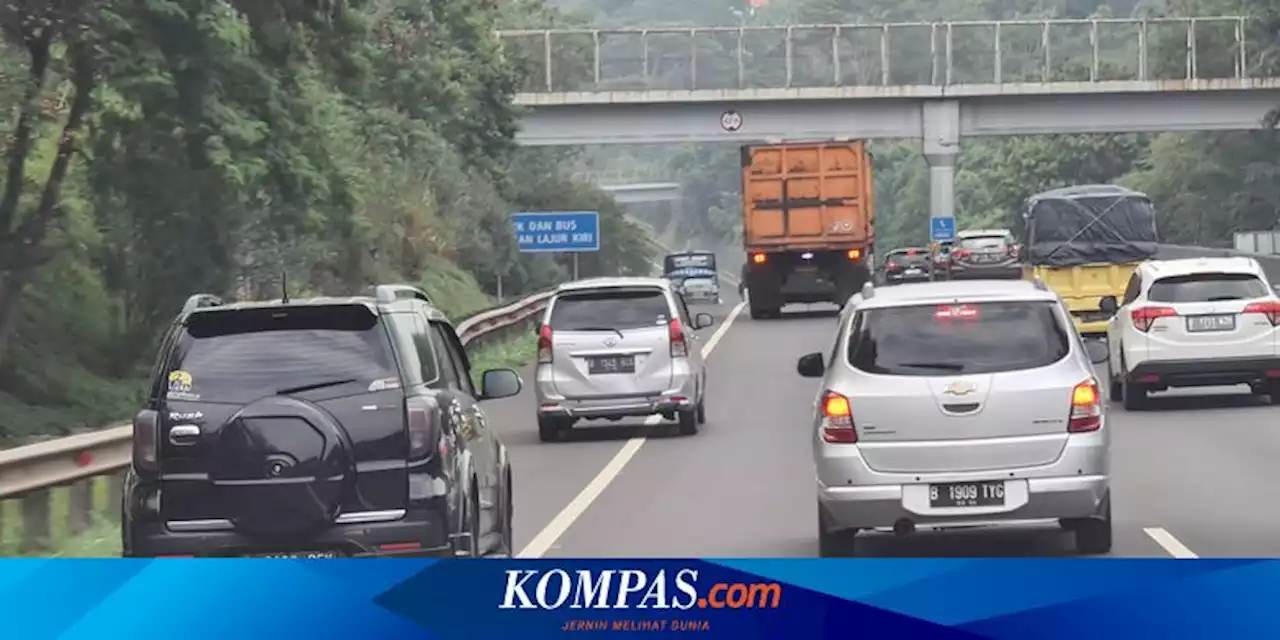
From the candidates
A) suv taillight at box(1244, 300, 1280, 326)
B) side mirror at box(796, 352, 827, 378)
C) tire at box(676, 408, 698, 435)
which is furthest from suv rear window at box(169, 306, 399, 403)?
suv taillight at box(1244, 300, 1280, 326)

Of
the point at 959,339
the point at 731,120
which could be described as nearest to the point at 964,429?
the point at 959,339

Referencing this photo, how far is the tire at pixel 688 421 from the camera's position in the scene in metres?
23.6

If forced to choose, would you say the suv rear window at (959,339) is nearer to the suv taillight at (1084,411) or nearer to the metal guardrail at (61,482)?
the suv taillight at (1084,411)

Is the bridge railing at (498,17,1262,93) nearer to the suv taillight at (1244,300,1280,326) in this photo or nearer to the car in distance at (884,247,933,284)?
the car in distance at (884,247,933,284)

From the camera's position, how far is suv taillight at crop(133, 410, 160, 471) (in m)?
10.2

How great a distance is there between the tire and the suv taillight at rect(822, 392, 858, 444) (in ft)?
35.2

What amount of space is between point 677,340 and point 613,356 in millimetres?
704

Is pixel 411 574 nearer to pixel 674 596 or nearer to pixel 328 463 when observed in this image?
pixel 674 596

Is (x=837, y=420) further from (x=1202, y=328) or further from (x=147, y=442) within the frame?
(x=1202, y=328)

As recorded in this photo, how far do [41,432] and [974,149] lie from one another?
10267cm

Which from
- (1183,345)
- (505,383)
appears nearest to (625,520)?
(505,383)

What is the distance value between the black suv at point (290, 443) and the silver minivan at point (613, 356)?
12.7 metres

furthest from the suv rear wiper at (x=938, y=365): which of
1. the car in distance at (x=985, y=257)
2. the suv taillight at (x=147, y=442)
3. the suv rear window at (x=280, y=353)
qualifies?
the car in distance at (x=985, y=257)

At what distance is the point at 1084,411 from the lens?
12539mm
